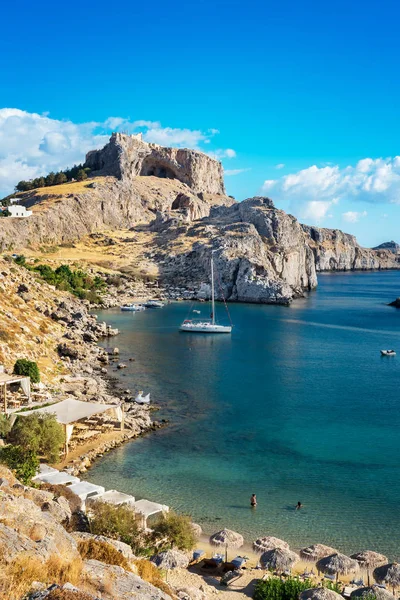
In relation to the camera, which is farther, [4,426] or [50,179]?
[50,179]

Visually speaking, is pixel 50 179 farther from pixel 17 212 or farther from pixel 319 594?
pixel 319 594

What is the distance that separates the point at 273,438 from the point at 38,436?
14.8 metres

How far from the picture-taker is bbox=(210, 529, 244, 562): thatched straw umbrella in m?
21.1

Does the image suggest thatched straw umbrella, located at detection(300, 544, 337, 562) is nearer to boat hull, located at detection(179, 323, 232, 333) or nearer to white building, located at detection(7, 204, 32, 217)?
boat hull, located at detection(179, 323, 232, 333)

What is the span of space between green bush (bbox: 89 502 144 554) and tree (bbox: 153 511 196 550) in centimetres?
76

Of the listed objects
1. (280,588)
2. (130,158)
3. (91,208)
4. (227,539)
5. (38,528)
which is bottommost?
(227,539)

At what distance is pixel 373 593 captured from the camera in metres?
17.1

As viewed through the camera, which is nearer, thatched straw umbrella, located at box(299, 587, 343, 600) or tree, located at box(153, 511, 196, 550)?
thatched straw umbrella, located at box(299, 587, 343, 600)

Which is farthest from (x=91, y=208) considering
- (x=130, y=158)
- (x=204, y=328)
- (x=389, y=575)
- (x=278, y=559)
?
(x=389, y=575)

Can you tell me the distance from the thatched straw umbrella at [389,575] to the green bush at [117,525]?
8299 millimetres

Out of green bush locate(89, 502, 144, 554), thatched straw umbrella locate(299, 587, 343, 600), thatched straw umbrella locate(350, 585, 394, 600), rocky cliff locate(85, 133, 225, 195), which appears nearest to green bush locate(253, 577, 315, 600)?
thatched straw umbrella locate(299, 587, 343, 600)

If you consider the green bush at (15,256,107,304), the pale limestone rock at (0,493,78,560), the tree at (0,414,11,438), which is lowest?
the tree at (0,414,11,438)

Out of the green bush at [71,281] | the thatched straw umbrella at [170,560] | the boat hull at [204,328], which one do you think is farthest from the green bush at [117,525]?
the green bush at [71,281]

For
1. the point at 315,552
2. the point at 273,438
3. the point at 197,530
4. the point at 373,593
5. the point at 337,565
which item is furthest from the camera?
the point at 273,438
